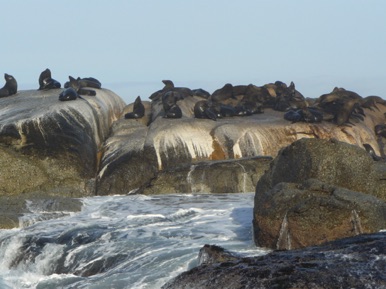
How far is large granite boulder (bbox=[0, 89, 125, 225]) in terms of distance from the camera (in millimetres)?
23131

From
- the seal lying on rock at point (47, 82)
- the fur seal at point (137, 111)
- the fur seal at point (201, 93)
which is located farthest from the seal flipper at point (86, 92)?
the fur seal at point (201, 93)

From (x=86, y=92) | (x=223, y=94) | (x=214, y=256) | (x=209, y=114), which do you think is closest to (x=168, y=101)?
(x=209, y=114)

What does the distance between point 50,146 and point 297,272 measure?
1660 cm

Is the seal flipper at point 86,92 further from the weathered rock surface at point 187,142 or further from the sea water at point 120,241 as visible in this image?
the sea water at point 120,241

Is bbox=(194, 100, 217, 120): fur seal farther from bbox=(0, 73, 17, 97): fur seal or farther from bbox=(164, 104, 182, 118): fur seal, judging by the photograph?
bbox=(0, 73, 17, 97): fur seal

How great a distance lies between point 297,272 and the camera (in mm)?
8469

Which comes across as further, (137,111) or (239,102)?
(239,102)

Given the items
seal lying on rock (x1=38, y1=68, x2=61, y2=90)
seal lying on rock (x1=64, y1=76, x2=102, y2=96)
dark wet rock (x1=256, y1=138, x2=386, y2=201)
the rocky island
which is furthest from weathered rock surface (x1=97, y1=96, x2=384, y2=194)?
dark wet rock (x1=256, y1=138, x2=386, y2=201)

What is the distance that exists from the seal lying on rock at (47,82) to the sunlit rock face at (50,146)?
296 cm

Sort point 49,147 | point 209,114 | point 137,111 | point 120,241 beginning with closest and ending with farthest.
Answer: point 120,241, point 49,147, point 209,114, point 137,111

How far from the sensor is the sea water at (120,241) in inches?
538

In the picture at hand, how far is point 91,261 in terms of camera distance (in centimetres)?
1459

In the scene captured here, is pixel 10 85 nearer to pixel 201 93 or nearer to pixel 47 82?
pixel 47 82

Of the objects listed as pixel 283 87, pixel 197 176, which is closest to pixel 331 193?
pixel 197 176
